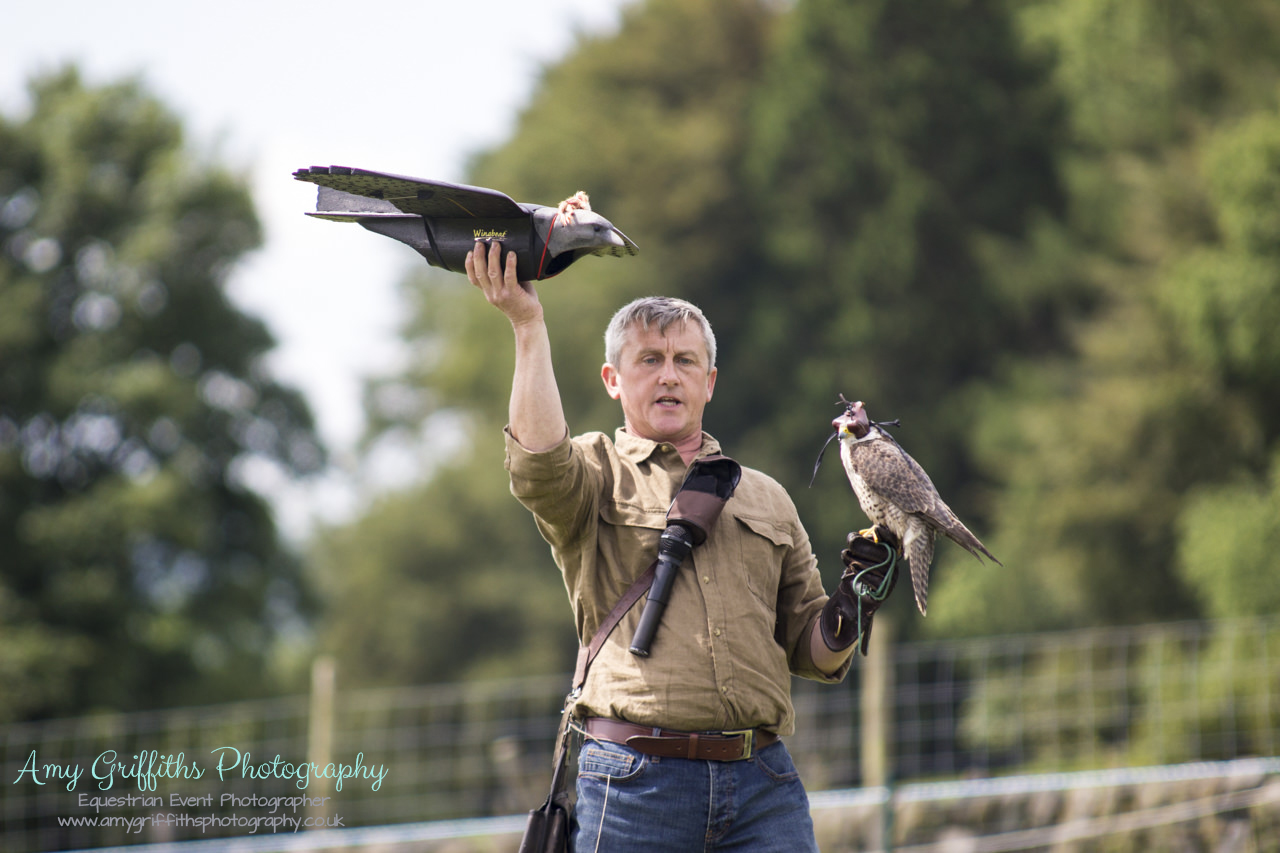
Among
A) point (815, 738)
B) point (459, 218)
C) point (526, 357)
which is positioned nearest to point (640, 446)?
point (526, 357)

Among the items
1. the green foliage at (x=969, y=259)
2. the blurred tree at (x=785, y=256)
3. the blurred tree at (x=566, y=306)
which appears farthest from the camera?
the blurred tree at (x=566, y=306)

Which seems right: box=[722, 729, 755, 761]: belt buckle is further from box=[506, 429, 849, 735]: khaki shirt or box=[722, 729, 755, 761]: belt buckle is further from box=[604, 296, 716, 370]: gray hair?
box=[604, 296, 716, 370]: gray hair

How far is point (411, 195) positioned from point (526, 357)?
39cm

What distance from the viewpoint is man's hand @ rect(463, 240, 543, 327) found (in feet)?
7.72

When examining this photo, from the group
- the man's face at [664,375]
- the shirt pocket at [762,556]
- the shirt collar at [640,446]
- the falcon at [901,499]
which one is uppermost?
the man's face at [664,375]

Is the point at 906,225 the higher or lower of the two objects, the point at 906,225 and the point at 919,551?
the higher

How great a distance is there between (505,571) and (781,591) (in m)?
15.3

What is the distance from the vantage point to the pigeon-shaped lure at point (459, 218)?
7.72 feet

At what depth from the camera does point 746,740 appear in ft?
7.86

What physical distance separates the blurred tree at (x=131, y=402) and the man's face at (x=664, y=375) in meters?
12.2

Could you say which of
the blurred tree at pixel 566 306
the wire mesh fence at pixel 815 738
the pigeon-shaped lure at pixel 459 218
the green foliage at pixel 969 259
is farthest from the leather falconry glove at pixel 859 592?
the blurred tree at pixel 566 306

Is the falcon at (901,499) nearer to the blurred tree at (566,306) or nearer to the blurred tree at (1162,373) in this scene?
the blurred tree at (1162,373)

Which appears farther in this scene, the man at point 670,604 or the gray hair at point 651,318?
the gray hair at point 651,318

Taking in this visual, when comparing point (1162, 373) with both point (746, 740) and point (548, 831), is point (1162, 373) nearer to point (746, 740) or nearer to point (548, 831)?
point (746, 740)
